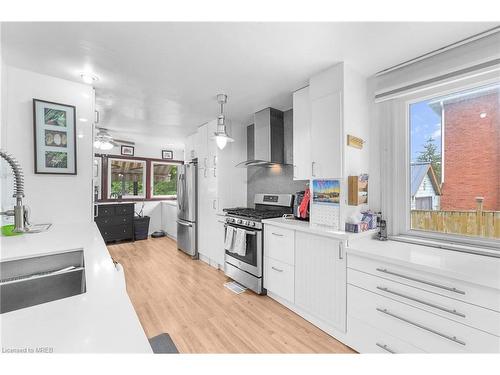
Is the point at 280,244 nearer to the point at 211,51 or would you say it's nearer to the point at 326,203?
the point at 326,203

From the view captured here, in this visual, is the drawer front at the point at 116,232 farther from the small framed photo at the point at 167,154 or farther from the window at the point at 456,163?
the window at the point at 456,163

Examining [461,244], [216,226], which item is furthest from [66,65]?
[461,244]

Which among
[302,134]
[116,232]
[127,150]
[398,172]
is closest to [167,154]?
[127,150]

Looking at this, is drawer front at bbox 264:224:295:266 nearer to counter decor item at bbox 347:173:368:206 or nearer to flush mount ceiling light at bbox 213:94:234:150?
counter decor item at bbox 347:173:368:206

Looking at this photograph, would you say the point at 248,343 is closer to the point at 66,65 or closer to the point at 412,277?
the point at 412,277

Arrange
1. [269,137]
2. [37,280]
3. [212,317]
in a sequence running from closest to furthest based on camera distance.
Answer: [37,280]
[212,317]
[269,137]

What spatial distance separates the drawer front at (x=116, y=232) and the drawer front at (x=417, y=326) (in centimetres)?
464

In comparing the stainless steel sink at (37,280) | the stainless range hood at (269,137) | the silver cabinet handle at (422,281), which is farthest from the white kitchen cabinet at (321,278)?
the stainless steel sink at (37,280)

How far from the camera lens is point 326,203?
1.99 metres

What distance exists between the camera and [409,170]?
1.94m

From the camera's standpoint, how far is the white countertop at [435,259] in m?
1.17

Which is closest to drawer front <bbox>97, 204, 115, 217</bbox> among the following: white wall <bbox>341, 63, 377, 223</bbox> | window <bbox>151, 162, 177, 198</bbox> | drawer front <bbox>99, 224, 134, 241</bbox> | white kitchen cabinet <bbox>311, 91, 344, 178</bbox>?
drawer front <bbox>99, 224, 134, 241</bbox>

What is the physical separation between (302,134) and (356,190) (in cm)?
87
